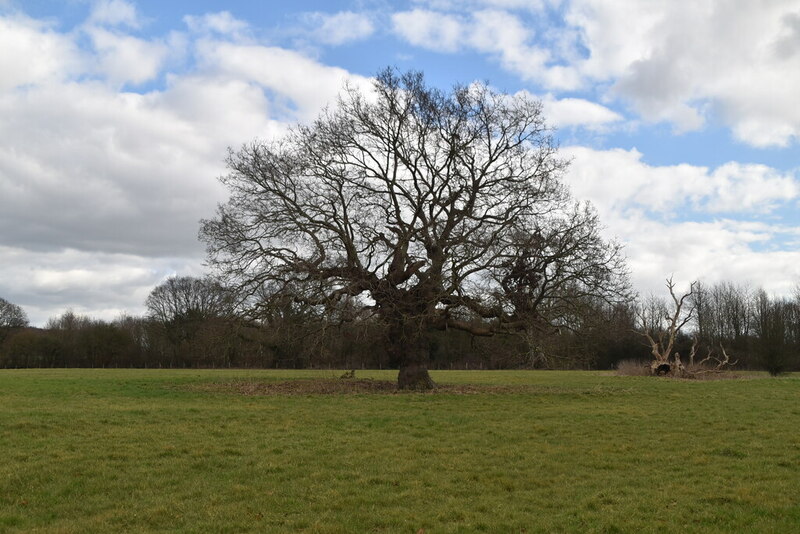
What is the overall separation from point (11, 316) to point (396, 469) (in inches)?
3973

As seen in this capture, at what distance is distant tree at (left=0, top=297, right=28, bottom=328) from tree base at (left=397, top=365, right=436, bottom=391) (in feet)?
281

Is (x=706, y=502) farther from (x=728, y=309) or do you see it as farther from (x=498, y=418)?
(x=728, y=309)

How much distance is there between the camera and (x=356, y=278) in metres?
23.8

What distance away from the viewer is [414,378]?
2539 cm

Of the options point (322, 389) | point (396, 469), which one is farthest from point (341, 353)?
point (396, 469)

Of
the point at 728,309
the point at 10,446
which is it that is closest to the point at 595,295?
the point at 10,446

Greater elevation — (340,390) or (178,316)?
(178,316)

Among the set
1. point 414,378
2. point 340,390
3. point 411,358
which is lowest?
point 340,390

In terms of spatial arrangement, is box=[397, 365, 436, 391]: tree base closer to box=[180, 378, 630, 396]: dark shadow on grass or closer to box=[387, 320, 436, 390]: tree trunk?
box=[387, 320, 436, 390]: tree trunk

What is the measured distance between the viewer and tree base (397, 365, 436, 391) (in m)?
25.3

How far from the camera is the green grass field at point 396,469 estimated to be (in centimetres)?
767

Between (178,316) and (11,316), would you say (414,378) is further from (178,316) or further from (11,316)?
(11,316)

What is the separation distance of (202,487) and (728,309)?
90.4 metres

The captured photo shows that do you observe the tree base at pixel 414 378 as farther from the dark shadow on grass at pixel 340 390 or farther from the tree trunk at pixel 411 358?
the dark shadow on grass at pixel 340 390
